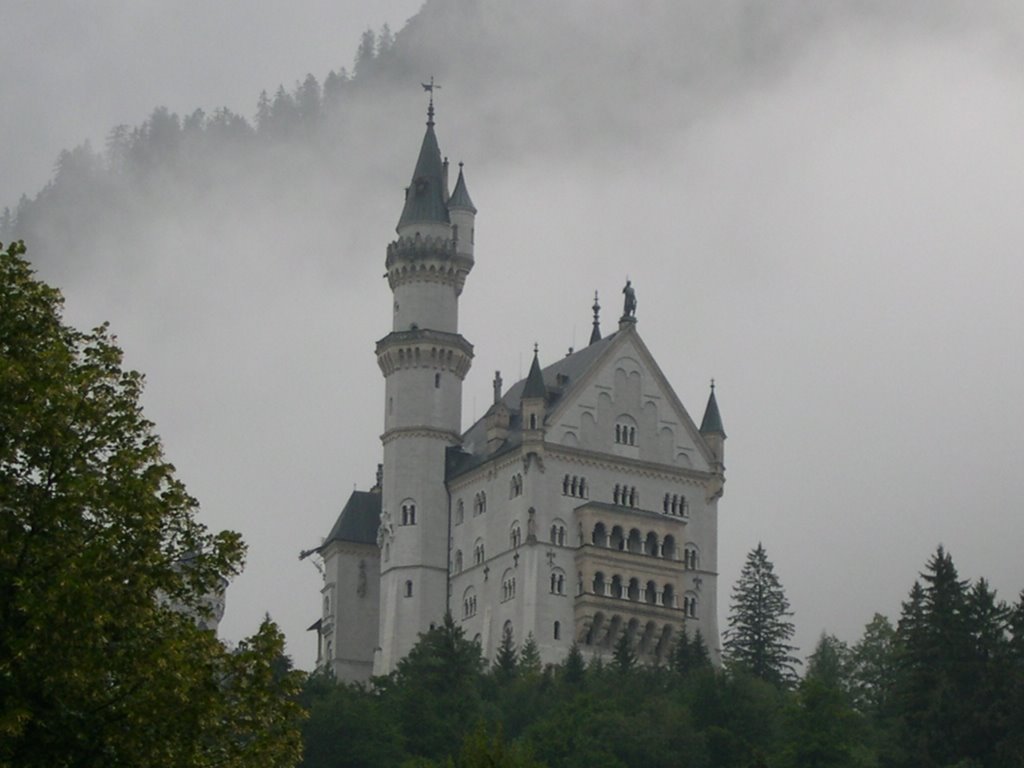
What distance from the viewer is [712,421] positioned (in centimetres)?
13038

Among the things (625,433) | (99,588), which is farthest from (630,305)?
(99,588)

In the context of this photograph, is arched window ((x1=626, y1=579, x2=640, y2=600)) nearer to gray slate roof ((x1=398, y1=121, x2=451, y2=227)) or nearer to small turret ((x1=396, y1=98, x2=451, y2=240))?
small turret ((x1=396, y1=98, x2=451, y2=240))

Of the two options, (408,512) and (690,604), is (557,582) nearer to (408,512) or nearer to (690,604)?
(690,604)

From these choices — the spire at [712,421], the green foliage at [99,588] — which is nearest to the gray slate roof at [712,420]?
the spire at [712,421]

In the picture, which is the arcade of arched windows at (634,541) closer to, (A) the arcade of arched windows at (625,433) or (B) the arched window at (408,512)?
(A) the arcade of arched windows at (625,433)

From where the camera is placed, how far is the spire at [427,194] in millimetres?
131250

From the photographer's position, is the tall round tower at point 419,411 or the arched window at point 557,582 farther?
the tall round tower at point 419,411

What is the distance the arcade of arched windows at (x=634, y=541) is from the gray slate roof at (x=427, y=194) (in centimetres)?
1867

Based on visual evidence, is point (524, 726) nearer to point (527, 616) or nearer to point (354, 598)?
point (527, 616)

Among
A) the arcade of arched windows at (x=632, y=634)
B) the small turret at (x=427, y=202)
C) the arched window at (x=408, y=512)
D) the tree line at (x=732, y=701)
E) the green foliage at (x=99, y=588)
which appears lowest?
the green foliage at (x=99, y=588)

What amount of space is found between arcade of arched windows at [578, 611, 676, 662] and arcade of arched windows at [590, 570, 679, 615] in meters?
1.00

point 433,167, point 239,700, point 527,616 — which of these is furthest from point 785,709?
point 239,700

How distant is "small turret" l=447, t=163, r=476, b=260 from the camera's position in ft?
431

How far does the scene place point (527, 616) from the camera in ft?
395
